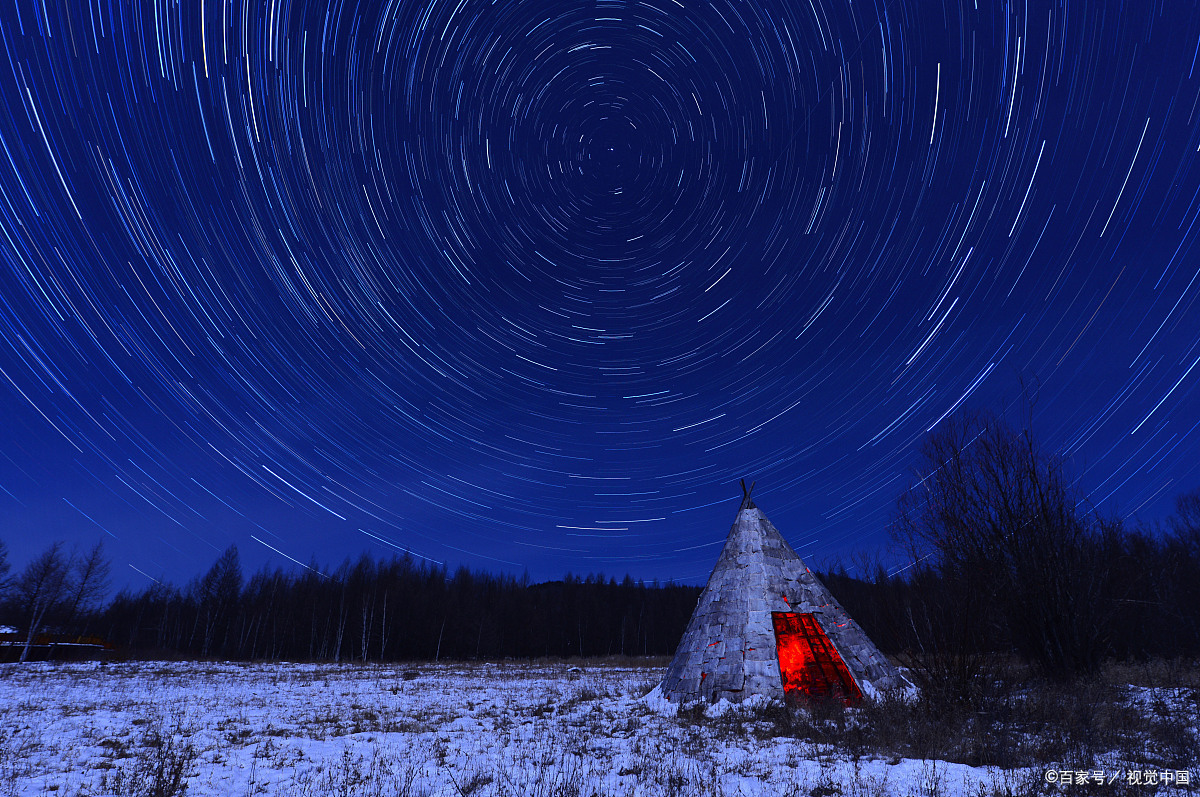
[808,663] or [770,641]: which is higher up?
[770,641]

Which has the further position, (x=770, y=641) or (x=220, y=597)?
(x=220, y=597)

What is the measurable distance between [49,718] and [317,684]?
1202 cm

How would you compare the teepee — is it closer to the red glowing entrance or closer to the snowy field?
the red glowing entrance

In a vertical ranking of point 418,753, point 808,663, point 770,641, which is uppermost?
point 770,641

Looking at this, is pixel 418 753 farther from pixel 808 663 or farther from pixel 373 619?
pixel 373 619

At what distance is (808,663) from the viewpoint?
16.4 m

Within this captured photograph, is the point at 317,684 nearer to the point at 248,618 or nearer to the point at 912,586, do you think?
the point at 912,586

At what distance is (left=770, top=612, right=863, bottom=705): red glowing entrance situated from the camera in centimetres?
1500

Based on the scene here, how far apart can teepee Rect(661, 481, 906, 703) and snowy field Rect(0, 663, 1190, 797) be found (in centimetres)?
185

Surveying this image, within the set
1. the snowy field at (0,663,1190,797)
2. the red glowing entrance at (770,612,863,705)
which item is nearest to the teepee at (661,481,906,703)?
the red glowing entrance at (770,612,863,705)

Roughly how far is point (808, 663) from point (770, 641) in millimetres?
1536

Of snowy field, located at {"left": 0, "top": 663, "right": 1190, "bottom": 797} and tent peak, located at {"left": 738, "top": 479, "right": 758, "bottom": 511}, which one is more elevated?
tent peak, located at {"left": 738, "top": 479, "right": 758, "bottom": 511}

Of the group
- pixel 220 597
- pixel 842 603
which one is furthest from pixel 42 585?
pixel 842 603

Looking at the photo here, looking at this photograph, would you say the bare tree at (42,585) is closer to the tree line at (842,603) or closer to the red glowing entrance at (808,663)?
the tree line at (842,603)
